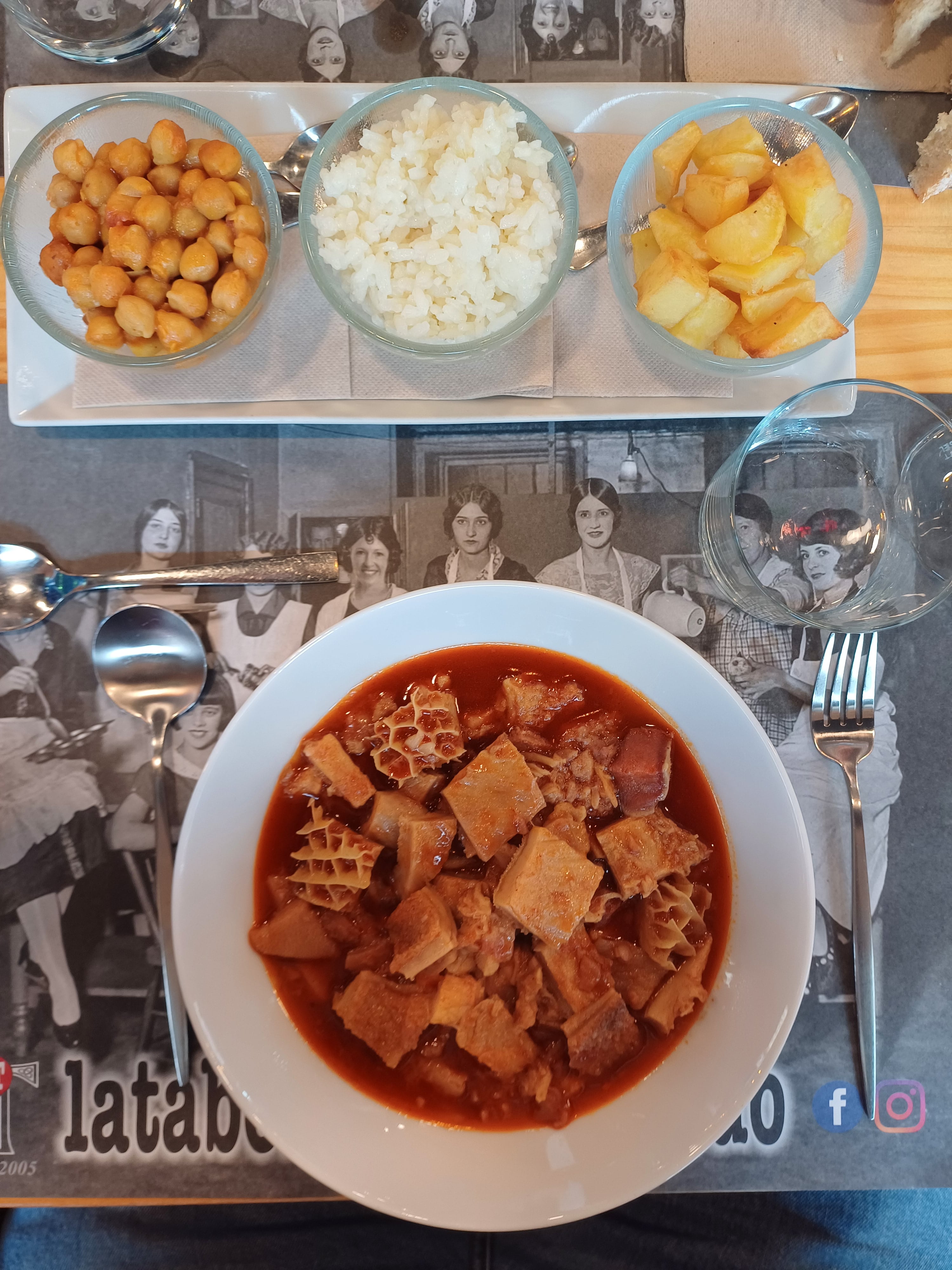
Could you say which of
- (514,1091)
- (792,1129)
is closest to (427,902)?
(514,1091)

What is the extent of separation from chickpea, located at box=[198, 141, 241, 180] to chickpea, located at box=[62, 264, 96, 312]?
303 mm

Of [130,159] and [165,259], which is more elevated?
[130,159]

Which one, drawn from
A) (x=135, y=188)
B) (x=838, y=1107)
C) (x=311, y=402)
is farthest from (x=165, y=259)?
(x=838, y=1107)

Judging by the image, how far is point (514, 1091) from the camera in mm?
1527

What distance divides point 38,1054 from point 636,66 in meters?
2.50

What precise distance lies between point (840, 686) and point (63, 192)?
6.16ft

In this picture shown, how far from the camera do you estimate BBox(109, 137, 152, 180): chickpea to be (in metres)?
1.49

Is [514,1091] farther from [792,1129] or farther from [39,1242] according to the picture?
[39,1242]

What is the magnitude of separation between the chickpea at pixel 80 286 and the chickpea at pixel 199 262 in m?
0.17

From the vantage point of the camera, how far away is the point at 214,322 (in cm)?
154

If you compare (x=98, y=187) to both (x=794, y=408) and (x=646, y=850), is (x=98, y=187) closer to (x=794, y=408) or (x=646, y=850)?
(x=794, y=408)

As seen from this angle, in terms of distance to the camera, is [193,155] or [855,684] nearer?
[193,155]

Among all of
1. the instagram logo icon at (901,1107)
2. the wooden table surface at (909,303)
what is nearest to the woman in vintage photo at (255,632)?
the wooden table surface at (909,303)

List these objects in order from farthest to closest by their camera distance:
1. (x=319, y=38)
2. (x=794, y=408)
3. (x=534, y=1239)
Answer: (x=534, y=1239) → (x=319, y=38) → (x=794, y=408)
